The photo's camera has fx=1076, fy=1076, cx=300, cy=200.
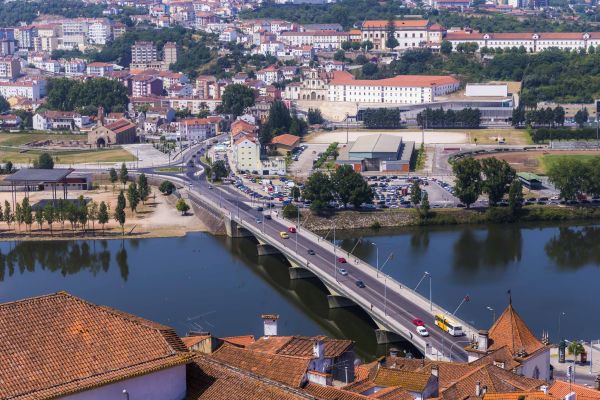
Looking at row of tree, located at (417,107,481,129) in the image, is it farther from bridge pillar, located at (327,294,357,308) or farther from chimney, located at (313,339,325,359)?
chimney, located at (313,339,325,359)

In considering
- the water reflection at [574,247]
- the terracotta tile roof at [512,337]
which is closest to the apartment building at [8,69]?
the water reflection at [574,247]

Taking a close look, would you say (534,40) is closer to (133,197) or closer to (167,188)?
(167,188)

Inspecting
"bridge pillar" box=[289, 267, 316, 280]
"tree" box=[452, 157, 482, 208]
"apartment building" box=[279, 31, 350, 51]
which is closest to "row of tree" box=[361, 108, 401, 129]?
"tree" box=[452, 157, 482, 208]

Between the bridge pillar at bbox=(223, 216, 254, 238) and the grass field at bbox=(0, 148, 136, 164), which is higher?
the grass field at bbox=(0, 148, 136, 164)

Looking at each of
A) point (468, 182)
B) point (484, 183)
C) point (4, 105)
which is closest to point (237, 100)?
point (4, 105)

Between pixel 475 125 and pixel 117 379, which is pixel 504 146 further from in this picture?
pixel 117 379

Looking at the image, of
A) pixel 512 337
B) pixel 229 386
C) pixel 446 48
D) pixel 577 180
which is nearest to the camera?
pixel 229 386

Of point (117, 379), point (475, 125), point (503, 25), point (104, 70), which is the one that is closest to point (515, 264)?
point (117, 379)
